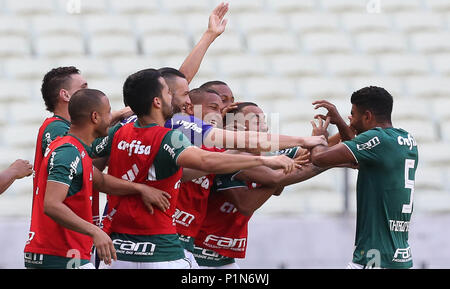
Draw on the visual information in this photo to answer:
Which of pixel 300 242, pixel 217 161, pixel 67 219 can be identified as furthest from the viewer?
pixel 300 242

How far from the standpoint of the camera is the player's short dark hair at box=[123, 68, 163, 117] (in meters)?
5.79

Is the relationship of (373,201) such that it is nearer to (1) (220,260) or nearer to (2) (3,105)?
(1) (220,260)

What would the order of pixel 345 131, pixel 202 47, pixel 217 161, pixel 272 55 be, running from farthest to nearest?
pixel 272 55
pixel 202 47
pixel 345 131
pixel 217 161

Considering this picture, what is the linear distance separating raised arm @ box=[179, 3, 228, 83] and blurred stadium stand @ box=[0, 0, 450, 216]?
123 inches

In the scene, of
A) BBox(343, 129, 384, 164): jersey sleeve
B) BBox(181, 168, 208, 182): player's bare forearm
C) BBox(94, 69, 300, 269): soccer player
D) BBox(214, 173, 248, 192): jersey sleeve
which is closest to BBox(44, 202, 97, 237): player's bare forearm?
BBox(94, 69, 300, 269): soccer player

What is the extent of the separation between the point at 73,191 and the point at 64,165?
0.23m

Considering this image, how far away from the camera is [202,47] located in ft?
24.9

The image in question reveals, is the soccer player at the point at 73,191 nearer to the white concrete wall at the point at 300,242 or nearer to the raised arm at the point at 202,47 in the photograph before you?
the raised arm at the point at 202,47

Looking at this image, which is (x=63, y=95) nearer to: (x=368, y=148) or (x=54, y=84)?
(x=54, y=84)

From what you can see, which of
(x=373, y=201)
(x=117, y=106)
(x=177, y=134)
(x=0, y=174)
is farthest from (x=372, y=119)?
(x=117, y=106)

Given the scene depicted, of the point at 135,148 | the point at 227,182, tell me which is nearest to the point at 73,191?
the point at 135,148

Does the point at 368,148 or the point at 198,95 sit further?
the point at 198,95

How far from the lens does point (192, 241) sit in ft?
22.2

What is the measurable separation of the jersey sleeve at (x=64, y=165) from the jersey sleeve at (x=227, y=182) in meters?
1.57
